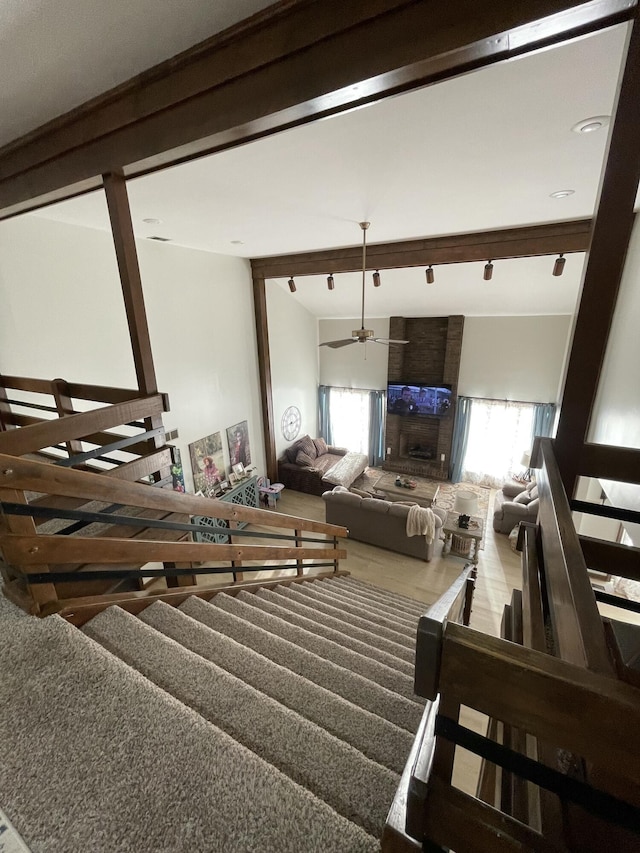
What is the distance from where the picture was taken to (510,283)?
5926 millimetres

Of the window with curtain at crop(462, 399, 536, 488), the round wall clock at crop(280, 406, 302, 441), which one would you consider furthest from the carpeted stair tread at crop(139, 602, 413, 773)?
the window with curtain at crop(462, 399, 536, 488)

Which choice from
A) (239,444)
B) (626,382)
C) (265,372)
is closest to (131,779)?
(626,382)

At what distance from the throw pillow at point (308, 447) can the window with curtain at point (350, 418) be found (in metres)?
1.36

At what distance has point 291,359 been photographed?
7750mm

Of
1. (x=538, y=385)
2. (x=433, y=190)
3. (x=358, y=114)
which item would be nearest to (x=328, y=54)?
(x=358, y=114)

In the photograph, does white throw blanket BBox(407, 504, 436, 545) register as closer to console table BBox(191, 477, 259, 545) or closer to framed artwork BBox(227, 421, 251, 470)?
console table BBox(191, 477, 259, 545)

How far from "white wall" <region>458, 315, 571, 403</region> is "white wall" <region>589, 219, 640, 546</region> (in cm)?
365

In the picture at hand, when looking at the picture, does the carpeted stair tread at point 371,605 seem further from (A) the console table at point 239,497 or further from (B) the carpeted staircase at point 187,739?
(A) the console table at point 239,497

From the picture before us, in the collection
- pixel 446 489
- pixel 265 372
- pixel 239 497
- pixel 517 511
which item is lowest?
pixel 446 489

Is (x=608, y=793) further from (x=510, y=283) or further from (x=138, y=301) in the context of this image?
(x=510, y=283)

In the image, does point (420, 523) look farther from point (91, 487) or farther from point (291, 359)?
point (291, 359)

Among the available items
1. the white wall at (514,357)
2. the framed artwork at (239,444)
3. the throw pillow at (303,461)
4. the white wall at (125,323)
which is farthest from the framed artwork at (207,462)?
the white wall at (514,357)

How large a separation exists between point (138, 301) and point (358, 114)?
1.62 metres

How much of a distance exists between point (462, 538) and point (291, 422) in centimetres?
421
